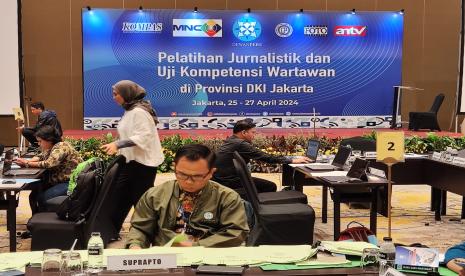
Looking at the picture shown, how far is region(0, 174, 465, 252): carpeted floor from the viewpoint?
228 inches

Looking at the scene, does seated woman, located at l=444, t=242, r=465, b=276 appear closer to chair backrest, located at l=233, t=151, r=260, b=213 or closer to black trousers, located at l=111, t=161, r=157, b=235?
chair backrest, located at l=233, t=151, r=260, b=213

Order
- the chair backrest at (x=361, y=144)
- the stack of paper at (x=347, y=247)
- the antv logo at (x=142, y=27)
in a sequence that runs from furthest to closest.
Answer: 1. the antv logo at (x=142, y=27)
2. the chair backrest at (x=361, y=144)
3. the stack of paper at (x=347, y=247)

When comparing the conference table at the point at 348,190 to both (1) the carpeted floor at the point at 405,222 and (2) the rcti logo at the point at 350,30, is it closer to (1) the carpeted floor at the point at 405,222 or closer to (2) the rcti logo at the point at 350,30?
(1) the carpeted floor at the point at 405,222

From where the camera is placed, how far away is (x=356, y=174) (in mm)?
5344

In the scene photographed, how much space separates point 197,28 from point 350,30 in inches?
133

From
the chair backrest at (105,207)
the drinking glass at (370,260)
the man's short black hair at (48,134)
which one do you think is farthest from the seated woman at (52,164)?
the drinking glass at (370,260)

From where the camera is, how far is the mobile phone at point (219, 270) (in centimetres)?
221

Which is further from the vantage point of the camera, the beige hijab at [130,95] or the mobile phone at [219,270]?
the beige hijab at [130,95]

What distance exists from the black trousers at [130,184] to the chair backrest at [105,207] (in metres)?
0.11

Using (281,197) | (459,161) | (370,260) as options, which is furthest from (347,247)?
(459,161)

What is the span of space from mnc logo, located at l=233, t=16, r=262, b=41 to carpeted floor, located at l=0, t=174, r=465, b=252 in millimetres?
5542

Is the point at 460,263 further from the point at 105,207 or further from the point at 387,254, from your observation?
the point at 105,207

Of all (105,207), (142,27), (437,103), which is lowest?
(105,207)

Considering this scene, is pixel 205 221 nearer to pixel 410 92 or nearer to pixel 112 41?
pixel 112 41
